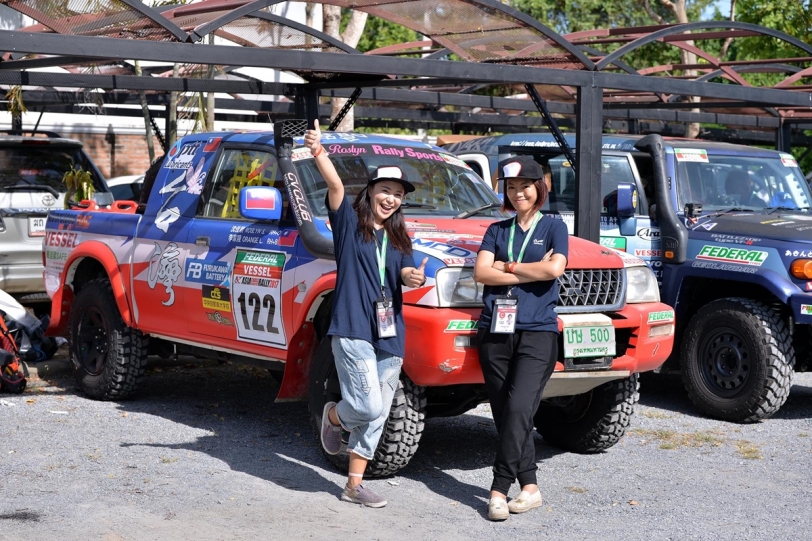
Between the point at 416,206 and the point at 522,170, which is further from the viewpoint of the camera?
the point at 416,206

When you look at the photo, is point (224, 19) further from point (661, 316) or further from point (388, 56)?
point (661, 316)

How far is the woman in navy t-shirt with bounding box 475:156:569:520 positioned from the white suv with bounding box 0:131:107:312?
648cm

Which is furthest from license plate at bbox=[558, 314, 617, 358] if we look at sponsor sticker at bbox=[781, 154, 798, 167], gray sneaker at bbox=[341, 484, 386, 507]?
sponsor sticker at bbox=[781, 154, 798, 167]

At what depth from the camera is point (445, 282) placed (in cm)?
592

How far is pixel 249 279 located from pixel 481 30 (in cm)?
313

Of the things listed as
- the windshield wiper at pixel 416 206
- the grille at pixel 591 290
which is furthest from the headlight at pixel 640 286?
the windshield wiper at pixel 416 206

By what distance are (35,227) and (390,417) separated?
6.18m

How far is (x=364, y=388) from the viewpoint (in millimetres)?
5641

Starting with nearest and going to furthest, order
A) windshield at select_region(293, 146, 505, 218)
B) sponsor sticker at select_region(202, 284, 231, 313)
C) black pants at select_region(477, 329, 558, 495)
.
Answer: black pants at select_region(477, 329, 558, 495) → windshield at select_region(293, 146, 505, 218) → sponsor sticker at select_region(202, 284, 231, 313)

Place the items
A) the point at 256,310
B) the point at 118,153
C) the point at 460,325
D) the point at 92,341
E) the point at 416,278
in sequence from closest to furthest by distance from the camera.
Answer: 1. the point at 416,278
2. the point at 460,325
3. the point at 256,310
4. the point at 92,341
5. the point at 118,153

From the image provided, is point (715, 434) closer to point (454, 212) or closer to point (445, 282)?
point (454, 212)

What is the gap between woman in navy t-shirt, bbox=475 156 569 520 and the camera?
18.6ft

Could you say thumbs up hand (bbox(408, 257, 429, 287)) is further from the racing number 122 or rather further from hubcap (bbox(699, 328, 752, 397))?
hubcap (bbox(699, 328, 752, 397))

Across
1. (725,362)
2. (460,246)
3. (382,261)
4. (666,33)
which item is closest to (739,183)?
(666,33)
